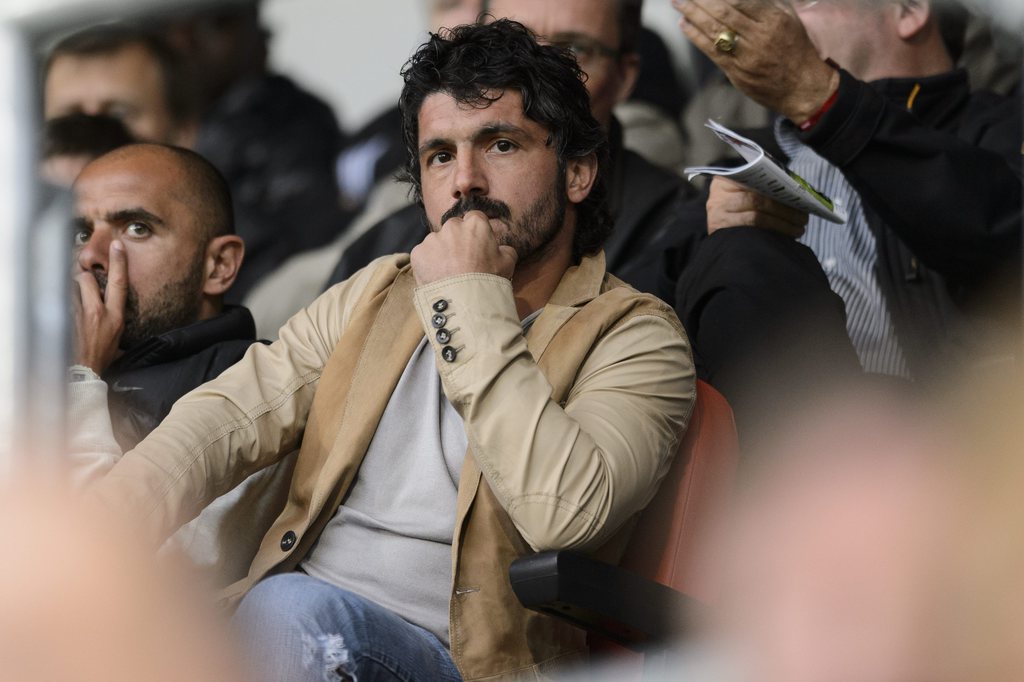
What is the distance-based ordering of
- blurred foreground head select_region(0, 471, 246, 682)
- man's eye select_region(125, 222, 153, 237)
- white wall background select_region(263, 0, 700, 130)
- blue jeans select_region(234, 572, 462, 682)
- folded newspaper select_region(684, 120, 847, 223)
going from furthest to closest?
white wall background select_region(263, 0, 700, 130), man's eye select_region(125, 222, 153, 237), folded newspaper select_region(684, 120, 847, 223), blue jeans select_region(234, 572, 462, 682), blurred foreground head select_region(0, 471, 246, 682)

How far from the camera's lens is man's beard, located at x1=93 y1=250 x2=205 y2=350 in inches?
109

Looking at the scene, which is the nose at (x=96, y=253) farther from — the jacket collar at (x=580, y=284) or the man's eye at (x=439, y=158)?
the jacket collar at (x=580, y=284)

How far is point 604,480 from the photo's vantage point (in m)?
1.82

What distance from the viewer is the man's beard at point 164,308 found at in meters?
2.77

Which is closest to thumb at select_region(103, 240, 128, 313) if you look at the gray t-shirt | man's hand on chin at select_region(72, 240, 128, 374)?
man's hand on chin at select_region(72, 240, 128, 374)

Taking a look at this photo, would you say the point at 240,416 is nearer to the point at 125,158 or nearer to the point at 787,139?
the point at 125,158

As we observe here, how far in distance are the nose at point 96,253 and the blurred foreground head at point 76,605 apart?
58.0 inches

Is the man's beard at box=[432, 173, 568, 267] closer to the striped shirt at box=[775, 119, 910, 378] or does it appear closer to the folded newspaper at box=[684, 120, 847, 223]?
the folded newspaper at box=[684, 120, 847, 223]

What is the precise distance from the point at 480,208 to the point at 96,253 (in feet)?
3.15

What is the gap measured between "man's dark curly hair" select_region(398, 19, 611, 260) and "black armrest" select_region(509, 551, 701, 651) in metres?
0.86

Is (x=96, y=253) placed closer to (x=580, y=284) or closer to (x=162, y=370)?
(x=162, y=370)

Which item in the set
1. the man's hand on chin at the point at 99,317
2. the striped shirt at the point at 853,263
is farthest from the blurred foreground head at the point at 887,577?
the man's hand on chin at the point at 99,317

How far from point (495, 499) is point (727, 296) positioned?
0.82 metres

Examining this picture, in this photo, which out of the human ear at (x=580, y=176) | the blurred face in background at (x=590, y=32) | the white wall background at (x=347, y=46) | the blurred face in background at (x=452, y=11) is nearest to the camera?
the human ear at (x=580, y=176)
